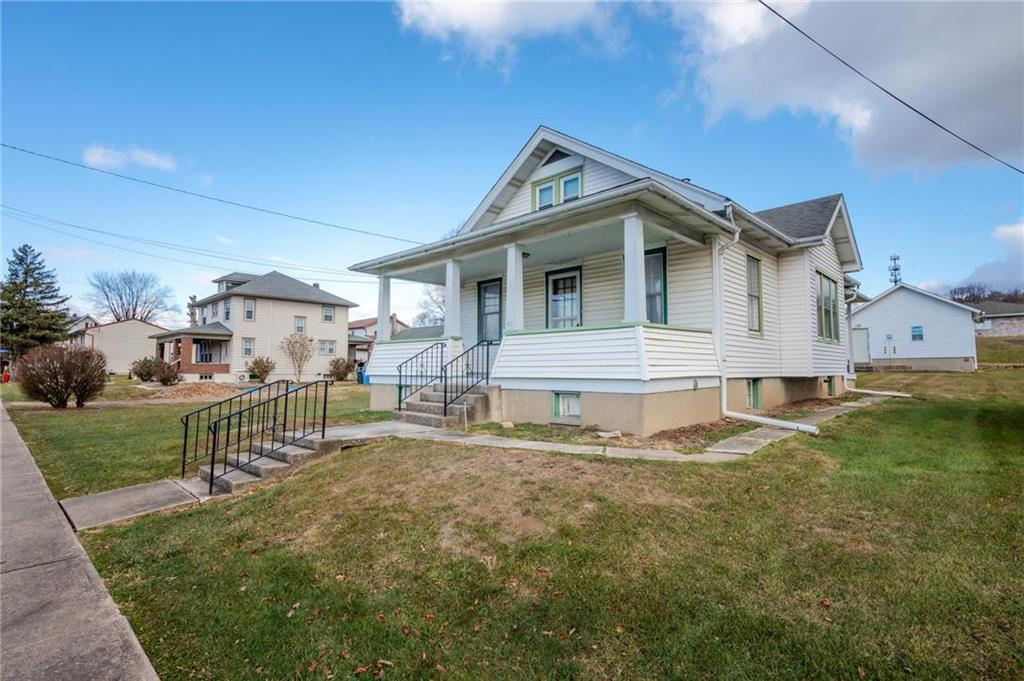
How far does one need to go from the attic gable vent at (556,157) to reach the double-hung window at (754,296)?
477 centimetres

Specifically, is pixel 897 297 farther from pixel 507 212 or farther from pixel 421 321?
pixel 421 321

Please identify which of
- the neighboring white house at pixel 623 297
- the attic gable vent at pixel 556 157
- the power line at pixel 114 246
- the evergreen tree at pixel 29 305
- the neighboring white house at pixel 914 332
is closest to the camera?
the neighboring white house at pixel 623 297

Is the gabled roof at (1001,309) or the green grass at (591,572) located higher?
the gabled roof at (1001,309)

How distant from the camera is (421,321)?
2207 inches

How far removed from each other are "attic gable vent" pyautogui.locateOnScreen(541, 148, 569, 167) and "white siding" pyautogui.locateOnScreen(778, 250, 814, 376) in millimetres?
5858

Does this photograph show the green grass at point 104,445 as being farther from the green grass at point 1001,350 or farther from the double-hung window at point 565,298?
the green grass at point 1001,350

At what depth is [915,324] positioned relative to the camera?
1181 inches

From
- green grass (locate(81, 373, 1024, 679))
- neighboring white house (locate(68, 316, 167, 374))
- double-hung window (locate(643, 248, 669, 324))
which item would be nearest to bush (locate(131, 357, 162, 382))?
neighboring white house (locate(68, 316, 167, 374))

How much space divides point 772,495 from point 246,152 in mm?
19733

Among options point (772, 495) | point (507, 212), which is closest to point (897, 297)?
point (507, 212)

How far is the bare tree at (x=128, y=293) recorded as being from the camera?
58.2 m

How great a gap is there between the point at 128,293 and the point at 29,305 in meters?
21.0

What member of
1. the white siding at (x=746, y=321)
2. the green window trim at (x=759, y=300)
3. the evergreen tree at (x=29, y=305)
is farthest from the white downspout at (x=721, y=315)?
the evergreen tree at (x=29, y=305)

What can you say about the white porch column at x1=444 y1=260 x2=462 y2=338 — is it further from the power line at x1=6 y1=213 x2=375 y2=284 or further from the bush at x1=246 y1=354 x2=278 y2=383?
the bush at x1=246 y1=354 x2=278 y2=383
